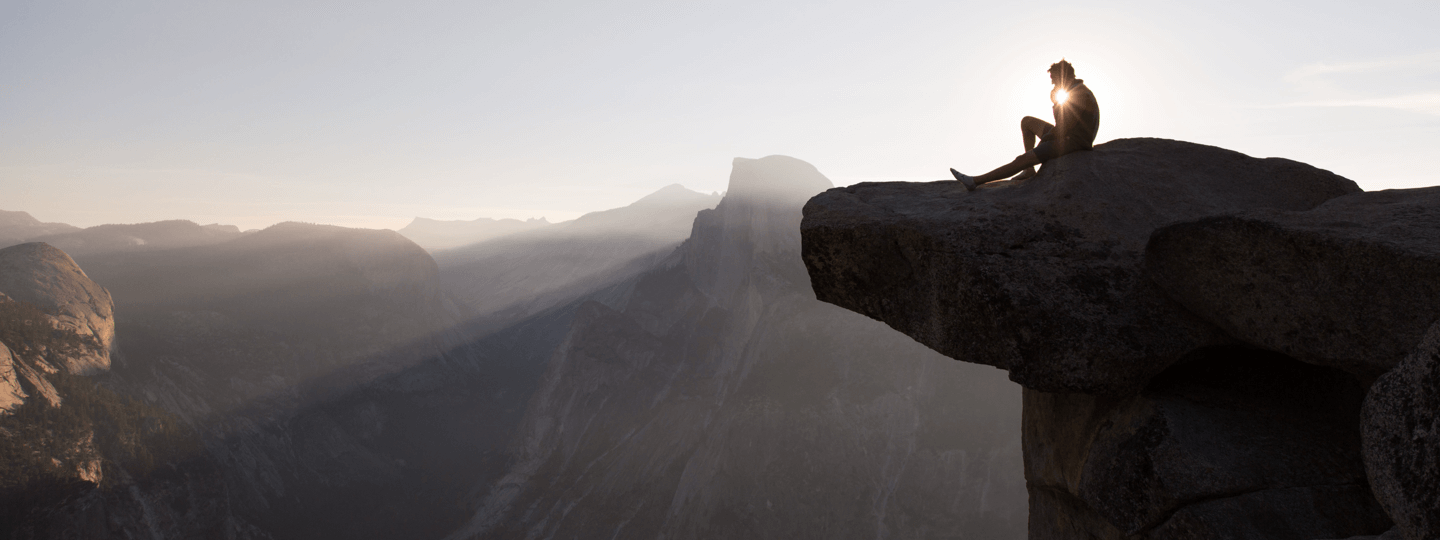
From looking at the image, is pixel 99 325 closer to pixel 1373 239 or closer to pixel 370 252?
pixel 370 252

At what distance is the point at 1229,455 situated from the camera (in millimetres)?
6125

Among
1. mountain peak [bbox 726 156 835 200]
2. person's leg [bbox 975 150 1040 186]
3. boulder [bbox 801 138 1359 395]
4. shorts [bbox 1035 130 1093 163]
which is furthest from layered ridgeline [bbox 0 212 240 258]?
shorts [bbox 1035 130 1093 163]

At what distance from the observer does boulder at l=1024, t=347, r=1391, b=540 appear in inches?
223

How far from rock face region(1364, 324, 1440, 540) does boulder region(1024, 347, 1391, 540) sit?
2.80m

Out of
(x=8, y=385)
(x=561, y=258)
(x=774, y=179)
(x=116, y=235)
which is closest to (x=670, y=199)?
(x=561, y=258)

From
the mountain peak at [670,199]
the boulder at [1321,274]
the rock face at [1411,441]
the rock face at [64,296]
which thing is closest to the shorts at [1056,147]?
the boulder at [1321,274]

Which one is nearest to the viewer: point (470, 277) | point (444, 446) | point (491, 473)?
point (491, 473)

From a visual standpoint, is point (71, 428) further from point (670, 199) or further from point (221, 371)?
point (670, 199)

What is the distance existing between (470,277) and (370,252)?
1951 inches

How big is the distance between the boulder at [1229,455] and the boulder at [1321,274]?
0.98 m

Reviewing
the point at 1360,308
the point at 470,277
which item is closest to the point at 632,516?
the point at 1360,308

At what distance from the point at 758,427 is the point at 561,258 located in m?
109

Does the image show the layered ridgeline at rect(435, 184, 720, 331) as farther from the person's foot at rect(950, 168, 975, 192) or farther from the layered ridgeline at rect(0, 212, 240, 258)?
the person's foot at rect(950, 168, 975, 192)

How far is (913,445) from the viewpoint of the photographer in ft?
160
